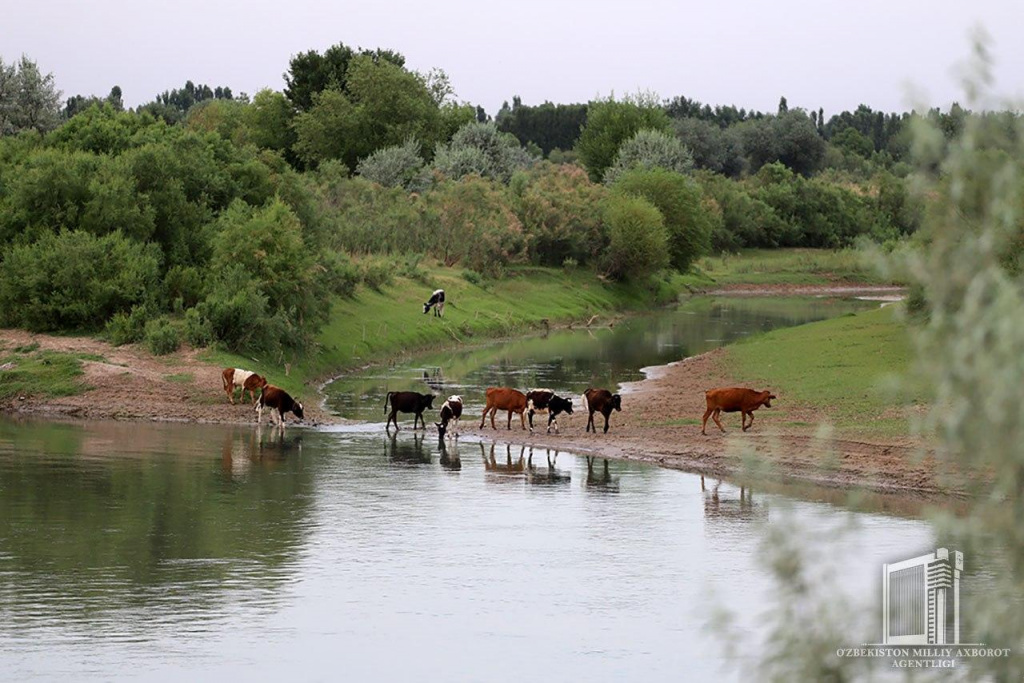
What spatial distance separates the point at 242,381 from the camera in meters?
37.5

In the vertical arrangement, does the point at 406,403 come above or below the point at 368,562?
above

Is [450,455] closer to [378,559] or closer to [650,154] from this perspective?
[378,559]

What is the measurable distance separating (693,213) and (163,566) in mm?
74735

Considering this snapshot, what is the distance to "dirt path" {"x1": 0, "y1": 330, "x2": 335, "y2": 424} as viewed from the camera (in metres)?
36.8

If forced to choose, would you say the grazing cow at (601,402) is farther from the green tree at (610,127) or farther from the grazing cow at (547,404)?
the green tree at (610,127)

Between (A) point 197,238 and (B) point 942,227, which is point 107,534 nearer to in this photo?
(B) point 942,227

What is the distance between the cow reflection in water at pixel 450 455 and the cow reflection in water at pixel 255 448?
314 cm

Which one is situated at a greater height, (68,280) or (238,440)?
(68,280)

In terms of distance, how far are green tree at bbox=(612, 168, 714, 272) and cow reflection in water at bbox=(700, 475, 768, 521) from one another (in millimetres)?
63490

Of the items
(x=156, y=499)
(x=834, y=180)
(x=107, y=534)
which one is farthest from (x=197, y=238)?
(x=834, y=180)

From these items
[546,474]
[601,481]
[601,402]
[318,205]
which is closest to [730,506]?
[601,481]

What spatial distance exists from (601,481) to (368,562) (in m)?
8.63

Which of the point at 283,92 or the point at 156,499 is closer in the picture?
the point at 156,499

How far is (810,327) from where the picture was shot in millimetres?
60531
